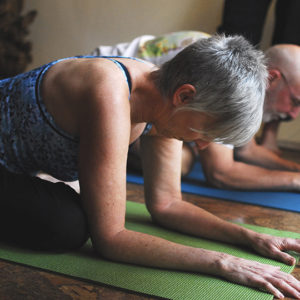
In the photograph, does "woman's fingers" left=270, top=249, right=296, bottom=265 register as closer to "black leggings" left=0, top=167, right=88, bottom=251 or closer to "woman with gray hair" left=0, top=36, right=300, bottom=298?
"woman with gray hair" left=0, top=36, right=300, bottom=298

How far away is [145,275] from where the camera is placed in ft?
3.95

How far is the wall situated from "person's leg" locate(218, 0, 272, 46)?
0.28 meters

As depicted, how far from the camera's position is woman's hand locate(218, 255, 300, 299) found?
43.6 inches

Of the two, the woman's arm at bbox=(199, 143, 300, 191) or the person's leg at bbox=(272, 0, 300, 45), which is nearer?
the woman's arm at bbox=(199, 143, 300, 191)

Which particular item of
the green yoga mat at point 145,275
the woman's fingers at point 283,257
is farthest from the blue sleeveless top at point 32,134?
the woman's fingers at point 283,257

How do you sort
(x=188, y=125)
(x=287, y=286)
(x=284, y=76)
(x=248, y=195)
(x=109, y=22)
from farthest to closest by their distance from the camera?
(x=109, y=22), (x=284, y=76), (x=248, y=195), (x=188, y=125), (x=287, y=286)

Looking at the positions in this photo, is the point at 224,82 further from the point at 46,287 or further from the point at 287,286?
the point at 46,287

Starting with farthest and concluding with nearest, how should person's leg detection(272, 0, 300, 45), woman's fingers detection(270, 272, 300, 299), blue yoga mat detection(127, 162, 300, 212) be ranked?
person's leg detection(272, 0, 300, 45) < blue yoga mat detection(127, 162, 300, 212) < woman's fingers detection(270, 272, 300, 299)

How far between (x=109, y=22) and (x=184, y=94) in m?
3.23

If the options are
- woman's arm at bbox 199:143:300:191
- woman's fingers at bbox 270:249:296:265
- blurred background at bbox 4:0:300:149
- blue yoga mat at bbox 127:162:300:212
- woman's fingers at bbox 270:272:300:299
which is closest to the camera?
woman's fingers at bbox 270:272:300:299

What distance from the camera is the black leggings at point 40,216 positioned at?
4.26 ft

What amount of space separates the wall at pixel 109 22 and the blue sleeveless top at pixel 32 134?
2.63 m

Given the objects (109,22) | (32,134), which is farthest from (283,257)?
(109,22)

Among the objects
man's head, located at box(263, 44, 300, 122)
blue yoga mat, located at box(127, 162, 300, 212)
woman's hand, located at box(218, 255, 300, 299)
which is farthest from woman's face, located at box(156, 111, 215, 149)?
man's head, located at box(263, 44, 300, 122)
